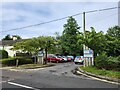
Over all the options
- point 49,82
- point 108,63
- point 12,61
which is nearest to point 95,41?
point 108,63

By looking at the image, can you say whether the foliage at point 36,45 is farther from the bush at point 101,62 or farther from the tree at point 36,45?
the bush at point 101,62

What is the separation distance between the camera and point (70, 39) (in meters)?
64.2

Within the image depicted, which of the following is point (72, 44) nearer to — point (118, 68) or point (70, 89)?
point (118, 68)

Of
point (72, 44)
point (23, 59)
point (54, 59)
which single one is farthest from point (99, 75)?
point (72, 44)

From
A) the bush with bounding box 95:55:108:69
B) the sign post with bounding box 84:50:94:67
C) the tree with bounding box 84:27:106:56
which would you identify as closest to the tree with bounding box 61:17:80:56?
the sign post with bounding box 84:50:94:67

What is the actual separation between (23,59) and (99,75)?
19.5 metres

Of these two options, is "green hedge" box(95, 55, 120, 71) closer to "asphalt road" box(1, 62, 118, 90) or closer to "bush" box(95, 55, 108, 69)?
"bush" box(95, 55, 108, 69)

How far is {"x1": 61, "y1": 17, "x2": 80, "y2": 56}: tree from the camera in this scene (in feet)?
205

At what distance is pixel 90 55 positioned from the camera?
1129 inches

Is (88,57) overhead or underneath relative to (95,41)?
underneath

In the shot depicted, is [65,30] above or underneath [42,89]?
above

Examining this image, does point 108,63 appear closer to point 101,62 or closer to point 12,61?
point 101,62

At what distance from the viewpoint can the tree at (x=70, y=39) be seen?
205 ft

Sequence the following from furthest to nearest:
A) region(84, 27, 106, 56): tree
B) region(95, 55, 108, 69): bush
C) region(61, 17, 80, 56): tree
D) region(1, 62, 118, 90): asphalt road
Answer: region(61, 17, 80, 56): tree
region(84, 27, 106, 56): tree
region(95, 55, 108, 69): bush
region(1, 62, 118, 90): asphalt road
